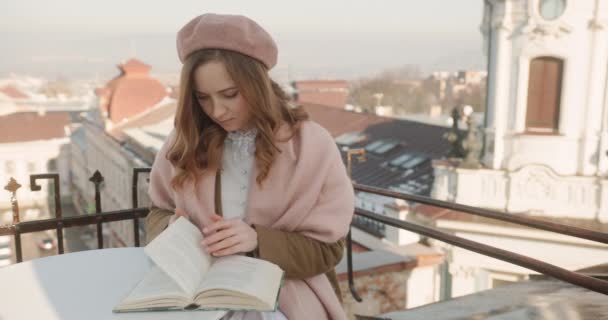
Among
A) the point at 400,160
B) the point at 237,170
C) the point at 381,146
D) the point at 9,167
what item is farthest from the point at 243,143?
the point at 9,167

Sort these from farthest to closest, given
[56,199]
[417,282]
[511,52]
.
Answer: [511,52], [417,282], [56,199]

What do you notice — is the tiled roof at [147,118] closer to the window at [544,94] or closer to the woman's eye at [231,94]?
the window at [544,94]

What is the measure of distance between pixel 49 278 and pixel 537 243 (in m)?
14.7

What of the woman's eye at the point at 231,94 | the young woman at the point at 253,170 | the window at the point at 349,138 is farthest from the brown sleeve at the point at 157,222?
the window at the point at 349,138

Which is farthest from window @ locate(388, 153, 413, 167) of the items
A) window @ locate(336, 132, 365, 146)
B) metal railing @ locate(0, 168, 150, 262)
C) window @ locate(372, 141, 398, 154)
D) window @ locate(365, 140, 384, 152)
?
metal railing @ locate(0, 168, 150, 262)

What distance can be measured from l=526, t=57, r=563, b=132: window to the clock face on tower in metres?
1.23

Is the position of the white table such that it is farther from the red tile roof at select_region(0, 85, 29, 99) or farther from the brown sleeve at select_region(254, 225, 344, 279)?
the red tile roof at select_region(0, 85, 29, 99)

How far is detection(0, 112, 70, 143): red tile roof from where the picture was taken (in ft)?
145

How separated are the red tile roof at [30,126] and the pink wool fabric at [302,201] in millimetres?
47027

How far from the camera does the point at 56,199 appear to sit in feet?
9.16

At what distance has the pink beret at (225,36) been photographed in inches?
76.7

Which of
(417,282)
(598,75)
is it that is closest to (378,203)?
(598,75)

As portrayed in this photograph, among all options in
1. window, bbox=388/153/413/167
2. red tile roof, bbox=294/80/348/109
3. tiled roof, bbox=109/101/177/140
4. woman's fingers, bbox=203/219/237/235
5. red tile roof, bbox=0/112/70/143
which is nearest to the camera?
woman's fingers, bbox=203/219/237/235

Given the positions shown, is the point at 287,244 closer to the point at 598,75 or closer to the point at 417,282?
the point at 417,282
